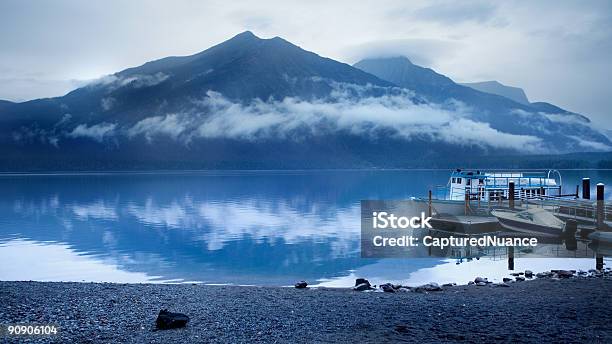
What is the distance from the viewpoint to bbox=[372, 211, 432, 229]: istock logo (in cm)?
4583

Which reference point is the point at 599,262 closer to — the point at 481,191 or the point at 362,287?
the point at 362,287

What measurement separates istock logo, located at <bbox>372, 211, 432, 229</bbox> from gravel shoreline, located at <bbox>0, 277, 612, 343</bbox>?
84.1 ft

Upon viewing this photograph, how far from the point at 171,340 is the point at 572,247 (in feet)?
93.5

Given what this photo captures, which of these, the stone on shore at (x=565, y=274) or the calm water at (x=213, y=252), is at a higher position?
the stone on shore at (x=565, y=274)

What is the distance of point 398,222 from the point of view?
5178 centimetres

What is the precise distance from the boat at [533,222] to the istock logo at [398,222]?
19.4ft

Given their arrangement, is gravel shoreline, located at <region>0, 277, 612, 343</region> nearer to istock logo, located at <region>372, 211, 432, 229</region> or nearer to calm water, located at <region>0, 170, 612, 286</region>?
calm water, located at <region>0, 170, 612, 286</region>

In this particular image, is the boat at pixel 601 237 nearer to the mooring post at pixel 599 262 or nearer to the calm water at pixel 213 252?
the calm water at pixel 213 252

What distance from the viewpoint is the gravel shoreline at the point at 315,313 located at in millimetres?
12789

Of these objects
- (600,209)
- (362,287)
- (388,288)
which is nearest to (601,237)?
(600,209)

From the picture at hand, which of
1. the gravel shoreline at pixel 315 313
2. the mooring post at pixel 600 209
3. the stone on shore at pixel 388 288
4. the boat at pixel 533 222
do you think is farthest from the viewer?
the boat at pixel 533 222

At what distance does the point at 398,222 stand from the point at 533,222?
15853mm
